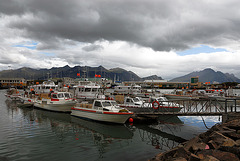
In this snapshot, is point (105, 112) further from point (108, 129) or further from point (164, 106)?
point (164, 106)

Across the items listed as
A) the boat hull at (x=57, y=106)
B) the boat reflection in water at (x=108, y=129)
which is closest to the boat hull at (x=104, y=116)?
the boat reflection in water at (x=108, y=129)

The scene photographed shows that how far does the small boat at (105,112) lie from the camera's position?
1944cm

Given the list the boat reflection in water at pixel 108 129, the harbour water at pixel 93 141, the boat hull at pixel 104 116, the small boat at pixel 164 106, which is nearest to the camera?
the harbour water at pixel 93 141

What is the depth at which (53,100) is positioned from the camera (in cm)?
2972

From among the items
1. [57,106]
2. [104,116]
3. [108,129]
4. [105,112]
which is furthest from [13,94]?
[108,129]

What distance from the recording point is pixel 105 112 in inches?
784

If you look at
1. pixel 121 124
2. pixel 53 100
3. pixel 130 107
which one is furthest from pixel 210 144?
pixel 53 100

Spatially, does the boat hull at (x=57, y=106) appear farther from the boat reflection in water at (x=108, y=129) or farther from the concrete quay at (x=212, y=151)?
the concrete quay at (x=212, y=151)

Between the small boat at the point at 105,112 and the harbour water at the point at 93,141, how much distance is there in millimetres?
767

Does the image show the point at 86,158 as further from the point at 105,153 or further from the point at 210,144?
the point at 210,144

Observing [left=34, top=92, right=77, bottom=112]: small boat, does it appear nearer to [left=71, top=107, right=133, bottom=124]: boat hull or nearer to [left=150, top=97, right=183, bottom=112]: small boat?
[left=71, top=107, right=133, bottom=124]: boat hull

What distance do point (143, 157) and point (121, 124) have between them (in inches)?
334

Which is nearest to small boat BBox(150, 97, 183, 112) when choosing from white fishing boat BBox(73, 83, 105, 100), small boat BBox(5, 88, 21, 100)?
white fishing boat BBox(73, 83, 105, 100)

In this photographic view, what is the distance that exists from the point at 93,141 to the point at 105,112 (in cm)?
531
